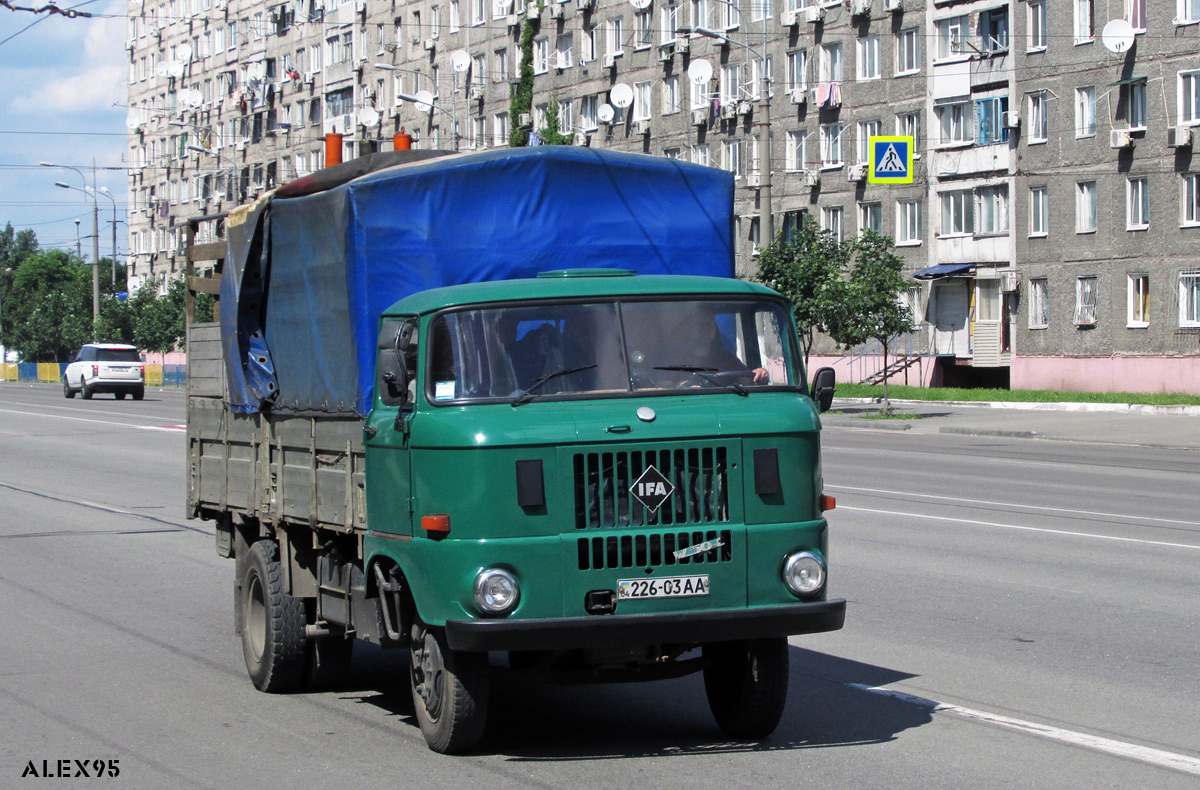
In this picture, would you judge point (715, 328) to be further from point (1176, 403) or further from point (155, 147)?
point (155, 147)

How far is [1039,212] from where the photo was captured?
47.0m

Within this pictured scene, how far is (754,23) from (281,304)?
49.8 m

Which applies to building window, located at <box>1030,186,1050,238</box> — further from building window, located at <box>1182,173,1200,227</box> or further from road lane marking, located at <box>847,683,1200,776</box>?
road lane marking, located at <box>847,683,1200,776</box>

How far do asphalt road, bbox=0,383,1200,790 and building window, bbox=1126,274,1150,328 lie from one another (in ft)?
98.5

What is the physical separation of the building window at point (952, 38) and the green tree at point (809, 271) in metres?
11.4

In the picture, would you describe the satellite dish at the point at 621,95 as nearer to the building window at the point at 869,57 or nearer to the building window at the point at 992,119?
the building window at the point at 869,57

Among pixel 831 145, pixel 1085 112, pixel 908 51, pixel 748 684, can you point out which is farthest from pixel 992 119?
pixel 748 684

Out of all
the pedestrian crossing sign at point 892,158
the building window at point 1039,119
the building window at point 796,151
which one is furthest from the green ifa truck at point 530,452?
the building window at point 796,151

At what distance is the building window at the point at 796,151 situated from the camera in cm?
5500

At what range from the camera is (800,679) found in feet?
26.1

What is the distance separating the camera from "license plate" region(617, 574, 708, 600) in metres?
6.07

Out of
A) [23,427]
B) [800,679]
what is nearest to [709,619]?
[800,679]

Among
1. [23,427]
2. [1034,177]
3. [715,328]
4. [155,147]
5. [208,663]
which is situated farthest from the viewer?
[155,147]

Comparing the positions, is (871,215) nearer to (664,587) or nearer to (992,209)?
(992,209)
